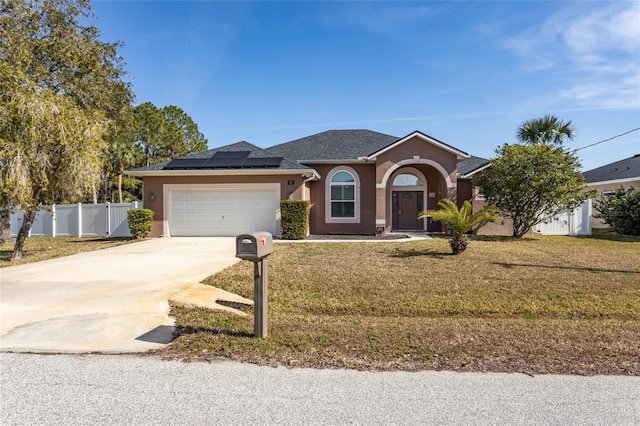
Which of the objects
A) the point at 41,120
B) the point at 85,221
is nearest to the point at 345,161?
the point at 41,120

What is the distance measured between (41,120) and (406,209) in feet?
49.1

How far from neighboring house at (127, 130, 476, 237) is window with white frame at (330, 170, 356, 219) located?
0.15ft

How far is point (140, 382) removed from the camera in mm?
3256

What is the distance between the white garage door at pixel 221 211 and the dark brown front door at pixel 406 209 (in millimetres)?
6633

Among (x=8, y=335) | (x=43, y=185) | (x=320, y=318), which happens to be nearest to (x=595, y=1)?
(x=320, y=318)

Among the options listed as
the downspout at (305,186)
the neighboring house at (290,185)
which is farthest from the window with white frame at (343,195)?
the downspout at (305,186)

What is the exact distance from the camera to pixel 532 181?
1397 cm

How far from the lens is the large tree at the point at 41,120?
9461 mm

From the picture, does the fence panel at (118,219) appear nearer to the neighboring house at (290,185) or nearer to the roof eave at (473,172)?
the neighboring house at (290,185)

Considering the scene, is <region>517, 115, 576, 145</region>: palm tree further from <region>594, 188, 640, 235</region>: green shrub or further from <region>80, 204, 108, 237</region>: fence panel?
<region>80, 204, 108, 237</region>: fence panel

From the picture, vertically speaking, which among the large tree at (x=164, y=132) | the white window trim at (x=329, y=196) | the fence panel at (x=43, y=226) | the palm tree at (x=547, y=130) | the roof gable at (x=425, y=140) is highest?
the large tree at (x=164, y=132)

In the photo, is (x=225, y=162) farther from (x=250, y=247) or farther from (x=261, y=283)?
(x=250, y=247)

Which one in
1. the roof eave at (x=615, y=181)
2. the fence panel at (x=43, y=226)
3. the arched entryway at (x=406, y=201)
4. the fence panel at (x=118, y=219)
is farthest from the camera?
the fence panel at (x=43, y=226)

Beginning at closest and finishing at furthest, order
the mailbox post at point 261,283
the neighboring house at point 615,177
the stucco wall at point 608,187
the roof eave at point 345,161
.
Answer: the mailbox post at point 261,283 → the roof eave at point 345,161 → the stucco wall at point 608,187 → the neighboring house at point 615,177
